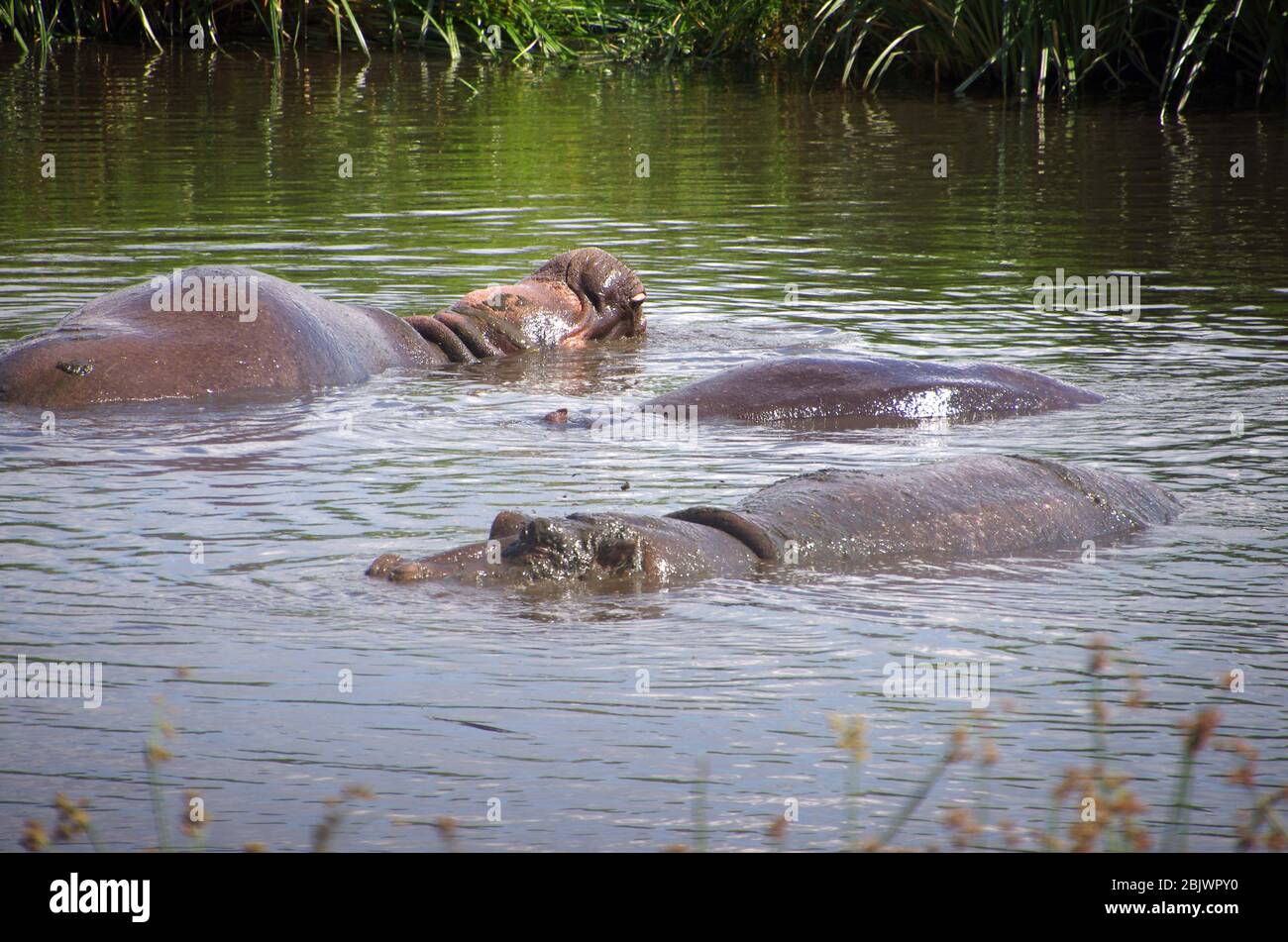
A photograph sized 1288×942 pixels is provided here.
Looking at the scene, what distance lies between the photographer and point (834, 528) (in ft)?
20.5

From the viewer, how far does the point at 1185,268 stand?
42.6 feet

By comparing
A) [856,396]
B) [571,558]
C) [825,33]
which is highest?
[825,33]

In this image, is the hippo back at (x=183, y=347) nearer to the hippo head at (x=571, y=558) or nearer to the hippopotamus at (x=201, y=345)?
the hippopotamus at (x=201, y=345)

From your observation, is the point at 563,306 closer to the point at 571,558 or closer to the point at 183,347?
the point at 183,347

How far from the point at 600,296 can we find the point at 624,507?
4169 mm

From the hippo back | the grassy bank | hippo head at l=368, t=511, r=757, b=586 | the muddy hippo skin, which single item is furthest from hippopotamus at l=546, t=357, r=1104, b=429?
the grassy bank

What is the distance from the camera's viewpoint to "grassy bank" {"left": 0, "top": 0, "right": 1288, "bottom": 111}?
21.4 m

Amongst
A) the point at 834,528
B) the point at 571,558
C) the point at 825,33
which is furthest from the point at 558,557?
the point at 825,33

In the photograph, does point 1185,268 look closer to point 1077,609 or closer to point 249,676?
point 1077,609

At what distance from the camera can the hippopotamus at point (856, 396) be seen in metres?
8.66

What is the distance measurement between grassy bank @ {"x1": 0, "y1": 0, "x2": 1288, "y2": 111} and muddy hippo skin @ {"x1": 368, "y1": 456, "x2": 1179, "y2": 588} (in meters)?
14.3

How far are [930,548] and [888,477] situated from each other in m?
0.44

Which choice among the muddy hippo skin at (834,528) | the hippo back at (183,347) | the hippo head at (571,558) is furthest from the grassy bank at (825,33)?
the hippo head at (571,558)
